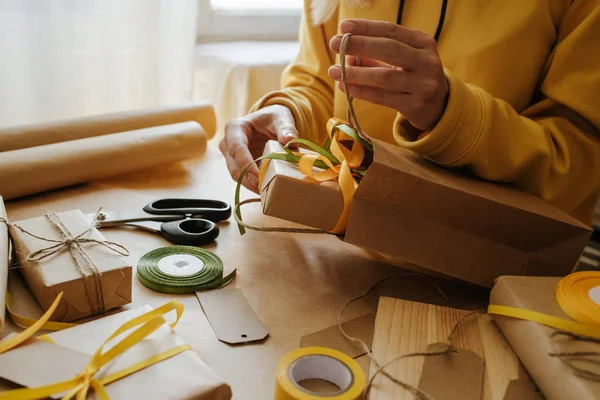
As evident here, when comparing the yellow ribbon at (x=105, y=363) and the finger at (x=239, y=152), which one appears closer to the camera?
the yellow ribbon at (x=105, y=363)

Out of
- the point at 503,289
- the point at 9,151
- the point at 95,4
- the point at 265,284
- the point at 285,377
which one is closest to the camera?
the point at 285,377

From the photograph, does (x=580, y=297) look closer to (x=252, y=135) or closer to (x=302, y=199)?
(x=302, y=199)

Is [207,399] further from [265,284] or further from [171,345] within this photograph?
[265,284]

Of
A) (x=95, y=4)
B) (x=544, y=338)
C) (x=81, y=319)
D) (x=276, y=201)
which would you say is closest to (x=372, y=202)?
(x=276, y=201)

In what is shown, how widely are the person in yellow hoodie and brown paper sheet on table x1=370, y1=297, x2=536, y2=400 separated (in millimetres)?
173

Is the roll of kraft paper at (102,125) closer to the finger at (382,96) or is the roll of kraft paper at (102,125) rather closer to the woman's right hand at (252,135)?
the woman's right hand at (252,135)

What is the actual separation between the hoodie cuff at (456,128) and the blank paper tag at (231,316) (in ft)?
0.84

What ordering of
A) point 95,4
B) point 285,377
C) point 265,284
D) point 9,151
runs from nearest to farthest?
point 285,377
point 265,284
point 9,151
point 95,4

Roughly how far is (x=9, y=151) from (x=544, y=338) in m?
0.75

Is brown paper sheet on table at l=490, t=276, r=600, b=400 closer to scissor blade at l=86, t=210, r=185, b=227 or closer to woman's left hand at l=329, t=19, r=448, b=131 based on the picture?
woman's left hand at l=329, t=19, r=448, b=131

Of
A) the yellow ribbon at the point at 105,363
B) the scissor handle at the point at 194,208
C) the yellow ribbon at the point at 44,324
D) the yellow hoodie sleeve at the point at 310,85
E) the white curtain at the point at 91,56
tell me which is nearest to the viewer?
the yellow ribbon at the point at 105,363

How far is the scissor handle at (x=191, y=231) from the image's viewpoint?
748 mm

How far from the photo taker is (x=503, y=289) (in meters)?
0.58

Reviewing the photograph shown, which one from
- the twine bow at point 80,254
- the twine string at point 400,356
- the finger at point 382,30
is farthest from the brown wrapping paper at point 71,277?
the finger at point 382,30
